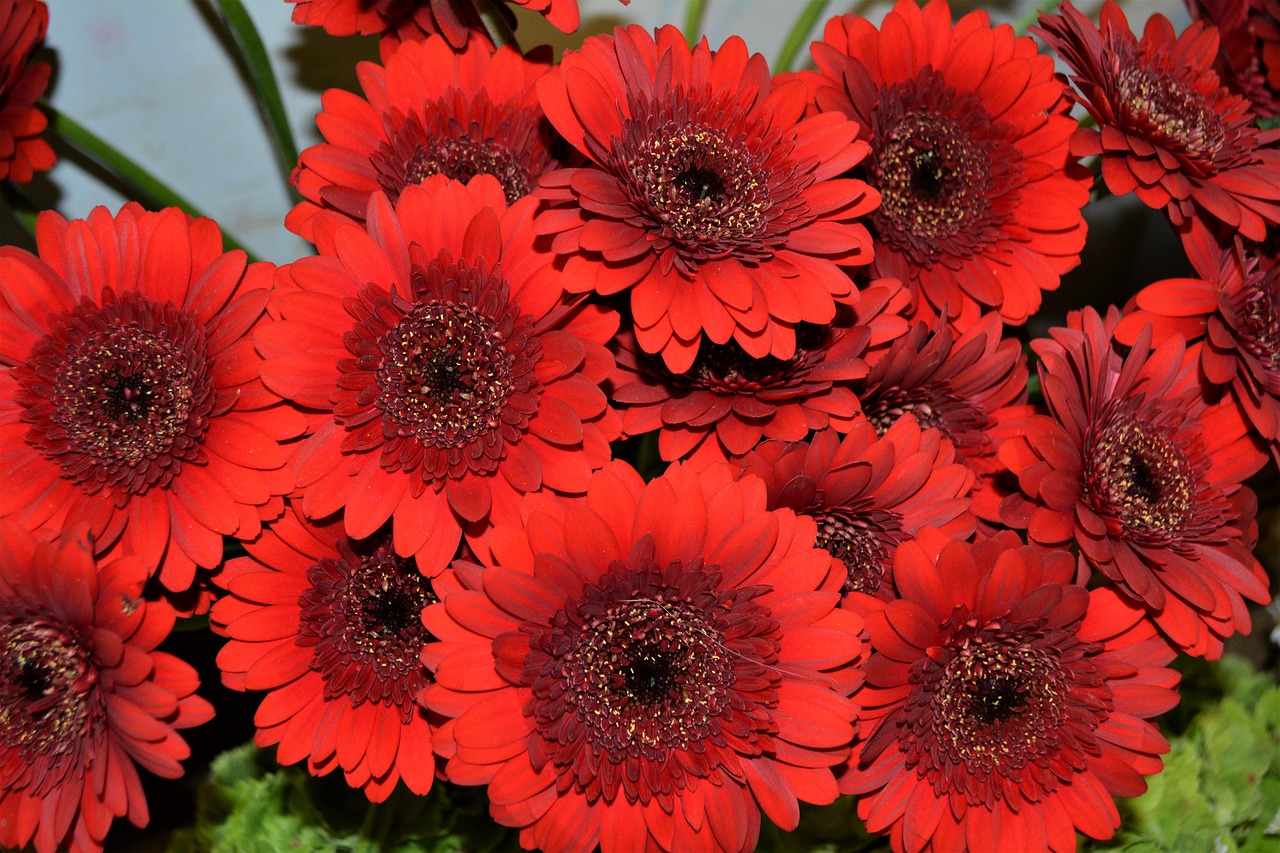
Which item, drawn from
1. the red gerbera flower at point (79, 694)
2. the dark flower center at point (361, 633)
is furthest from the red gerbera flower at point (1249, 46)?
the red gerbera flower at point (79, 694)

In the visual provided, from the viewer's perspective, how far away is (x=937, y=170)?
2.13 feet

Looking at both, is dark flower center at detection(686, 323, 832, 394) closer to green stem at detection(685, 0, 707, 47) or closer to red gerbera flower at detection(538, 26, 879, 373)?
red gerbera flower at detection(538, 26, 879, 373)

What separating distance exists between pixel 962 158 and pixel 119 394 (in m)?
0.52

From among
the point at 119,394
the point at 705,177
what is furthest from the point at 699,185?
the point at 119,394

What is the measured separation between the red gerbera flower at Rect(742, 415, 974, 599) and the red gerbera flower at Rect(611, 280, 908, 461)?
17mm

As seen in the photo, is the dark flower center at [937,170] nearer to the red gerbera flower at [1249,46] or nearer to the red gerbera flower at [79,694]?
the red gerbera flower at [1249,46]

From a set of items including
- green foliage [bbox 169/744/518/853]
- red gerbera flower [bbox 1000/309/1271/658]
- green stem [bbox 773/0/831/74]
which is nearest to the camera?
red gerbera flower [bbox 1000/309/1271/658]

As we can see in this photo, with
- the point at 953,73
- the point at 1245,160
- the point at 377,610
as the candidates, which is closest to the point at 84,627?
the point at 377,610

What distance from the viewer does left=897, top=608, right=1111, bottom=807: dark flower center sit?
56cm

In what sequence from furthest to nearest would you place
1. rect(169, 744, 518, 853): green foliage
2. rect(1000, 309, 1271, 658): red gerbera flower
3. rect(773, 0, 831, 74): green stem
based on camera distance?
1. rect(773, 0, 831, 74): green stem
2. rect(169, 744, 518, 853): green foliage
3. rect(1000, 309, 1271, 658): red gerbera flower

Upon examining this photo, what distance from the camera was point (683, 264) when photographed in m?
0.51

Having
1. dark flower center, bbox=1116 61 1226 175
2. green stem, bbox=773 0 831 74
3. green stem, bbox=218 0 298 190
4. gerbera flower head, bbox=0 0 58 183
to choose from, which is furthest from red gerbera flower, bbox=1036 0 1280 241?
gerbera flower head, bbox=0 0 58 183

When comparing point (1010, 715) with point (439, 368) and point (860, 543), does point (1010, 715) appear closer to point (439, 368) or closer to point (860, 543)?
point (860, 543)

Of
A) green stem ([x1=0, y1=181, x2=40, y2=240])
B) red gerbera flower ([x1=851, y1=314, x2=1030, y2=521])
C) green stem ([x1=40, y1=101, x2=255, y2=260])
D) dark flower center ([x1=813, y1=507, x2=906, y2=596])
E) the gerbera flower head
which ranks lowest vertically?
dark flower center ([x1=813, y1=507, x2=906, y2=596])
